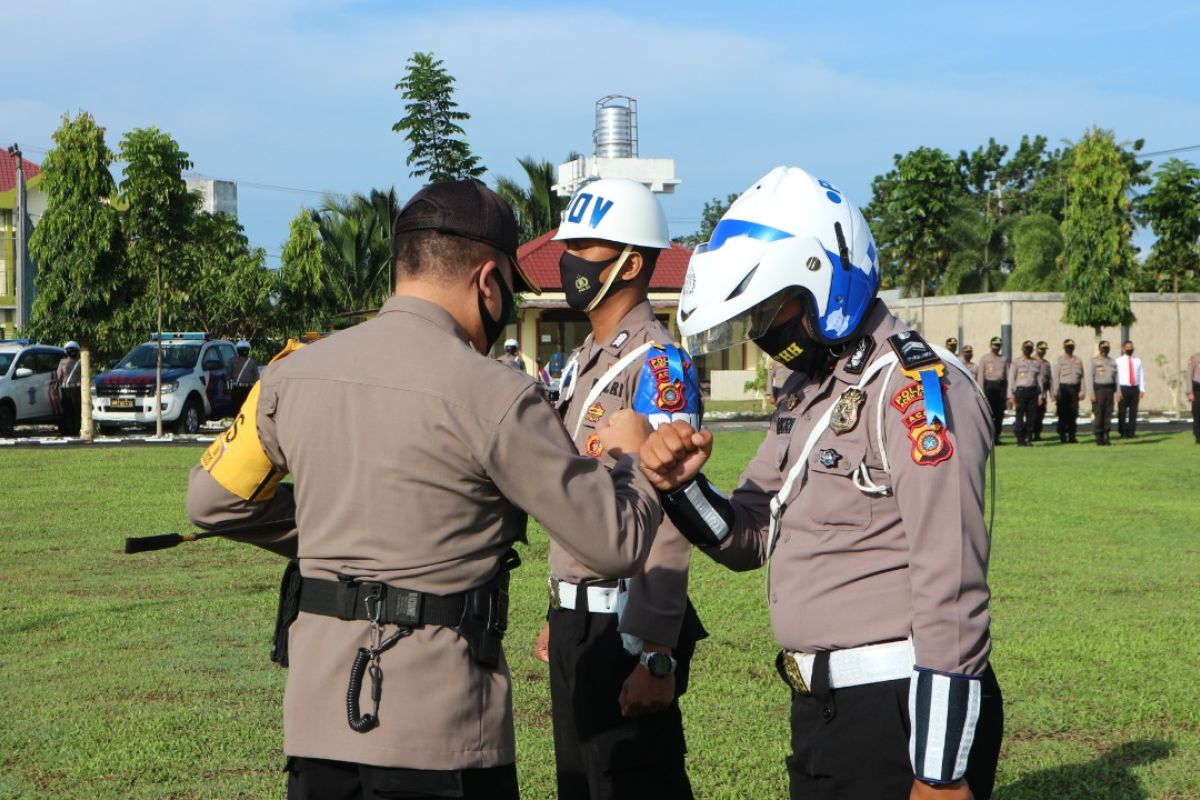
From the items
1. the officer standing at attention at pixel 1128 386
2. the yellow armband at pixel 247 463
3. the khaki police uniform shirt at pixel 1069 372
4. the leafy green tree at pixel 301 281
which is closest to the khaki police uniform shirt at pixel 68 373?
the leafy green tree at pixel 301 281

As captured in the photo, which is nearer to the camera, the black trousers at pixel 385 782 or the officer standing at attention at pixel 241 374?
the black trousers at pixel 385 782

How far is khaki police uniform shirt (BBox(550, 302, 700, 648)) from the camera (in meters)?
4.09

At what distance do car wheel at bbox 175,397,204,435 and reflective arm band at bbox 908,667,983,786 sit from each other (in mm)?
26094

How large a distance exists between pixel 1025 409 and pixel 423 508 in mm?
23684

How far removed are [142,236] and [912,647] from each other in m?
26.3

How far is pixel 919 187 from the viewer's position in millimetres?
37406

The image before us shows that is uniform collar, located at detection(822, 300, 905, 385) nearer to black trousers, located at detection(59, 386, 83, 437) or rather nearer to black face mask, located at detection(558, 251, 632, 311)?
black face mask, located at detection(558, 251, 632, 311)

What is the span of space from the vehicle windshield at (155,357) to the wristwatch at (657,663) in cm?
2525

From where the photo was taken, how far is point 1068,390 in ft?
83.6

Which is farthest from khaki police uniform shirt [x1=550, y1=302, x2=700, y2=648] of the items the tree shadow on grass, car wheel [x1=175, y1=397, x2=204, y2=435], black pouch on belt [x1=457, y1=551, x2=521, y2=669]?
car wheel [x1=175, y1=397, x2=204, y2=435]

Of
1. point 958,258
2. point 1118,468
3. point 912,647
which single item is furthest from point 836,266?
point 958,258

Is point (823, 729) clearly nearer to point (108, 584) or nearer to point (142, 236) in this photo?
point (108, 584)

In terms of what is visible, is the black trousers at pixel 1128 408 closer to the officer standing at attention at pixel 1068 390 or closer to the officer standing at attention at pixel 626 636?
the officer standing at attention at pixel 1068 390

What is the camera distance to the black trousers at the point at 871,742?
9.99 feet
